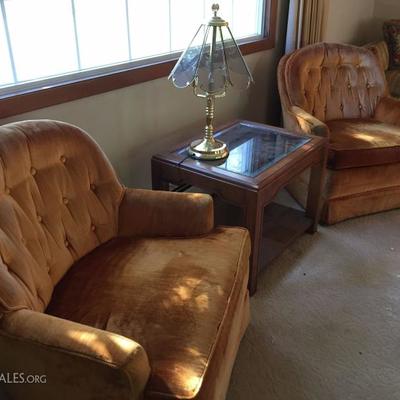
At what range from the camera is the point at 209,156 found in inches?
79.4

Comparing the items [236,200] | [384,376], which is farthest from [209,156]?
[384,376]

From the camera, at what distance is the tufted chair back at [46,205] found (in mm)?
1295

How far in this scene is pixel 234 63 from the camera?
6.29 ft

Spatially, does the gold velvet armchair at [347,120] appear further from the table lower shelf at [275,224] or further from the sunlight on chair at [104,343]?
the sunlight on chair at [104,343]

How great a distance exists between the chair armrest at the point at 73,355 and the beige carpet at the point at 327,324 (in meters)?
0.63

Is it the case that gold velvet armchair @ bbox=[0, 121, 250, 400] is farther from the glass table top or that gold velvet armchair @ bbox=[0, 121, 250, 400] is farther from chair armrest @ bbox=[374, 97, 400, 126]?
chair armrest @ bbox=[374, 97, 400, 126]

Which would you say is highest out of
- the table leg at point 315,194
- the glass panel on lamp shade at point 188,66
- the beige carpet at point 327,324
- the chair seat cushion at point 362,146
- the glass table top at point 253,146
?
the glass panel on lamp shade at point 188,66

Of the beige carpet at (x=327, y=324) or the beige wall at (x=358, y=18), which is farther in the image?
the beige wall at (x=358, y=18)

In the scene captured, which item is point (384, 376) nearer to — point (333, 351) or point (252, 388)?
point (333, 351)

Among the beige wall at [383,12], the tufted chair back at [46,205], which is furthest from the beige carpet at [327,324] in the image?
the beige wall at [383,12]

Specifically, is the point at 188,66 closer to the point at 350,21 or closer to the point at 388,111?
the point at 388,111

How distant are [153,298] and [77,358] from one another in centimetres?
33

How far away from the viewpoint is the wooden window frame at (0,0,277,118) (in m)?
1.66

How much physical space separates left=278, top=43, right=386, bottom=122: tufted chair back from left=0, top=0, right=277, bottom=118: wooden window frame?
0.78 m
